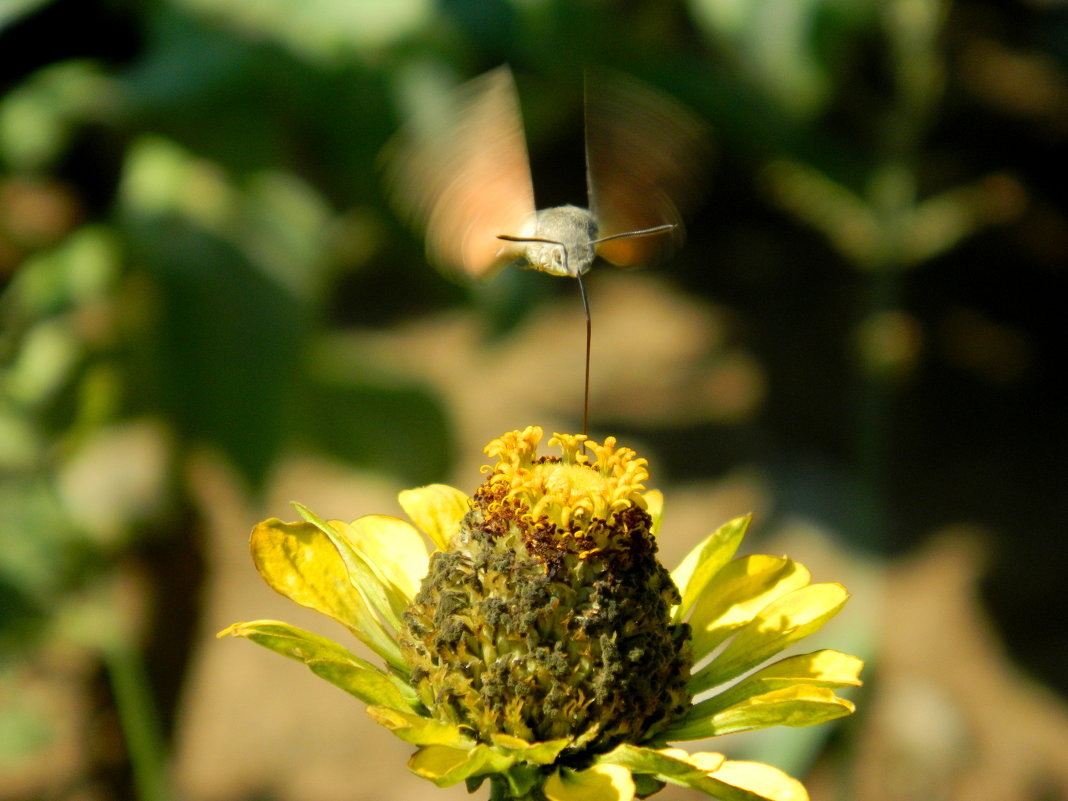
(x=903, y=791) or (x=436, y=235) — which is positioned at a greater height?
(x=436, y=235)

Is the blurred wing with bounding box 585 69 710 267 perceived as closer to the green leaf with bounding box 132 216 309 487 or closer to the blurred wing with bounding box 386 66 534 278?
the blurred wing with bounding box 386 66 534 278

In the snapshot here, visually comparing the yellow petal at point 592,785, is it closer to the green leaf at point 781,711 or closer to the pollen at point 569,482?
the green leaf at point 781,711

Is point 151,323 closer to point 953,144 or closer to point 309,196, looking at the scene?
point 309,196

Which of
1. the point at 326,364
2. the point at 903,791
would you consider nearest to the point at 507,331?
the point at 326,364

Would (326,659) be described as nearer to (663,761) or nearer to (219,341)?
(663,761)

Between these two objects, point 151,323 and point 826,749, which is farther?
point 826,749

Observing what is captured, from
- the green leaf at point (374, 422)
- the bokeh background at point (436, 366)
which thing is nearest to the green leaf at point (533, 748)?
the bokeh background at point (436, 366)
